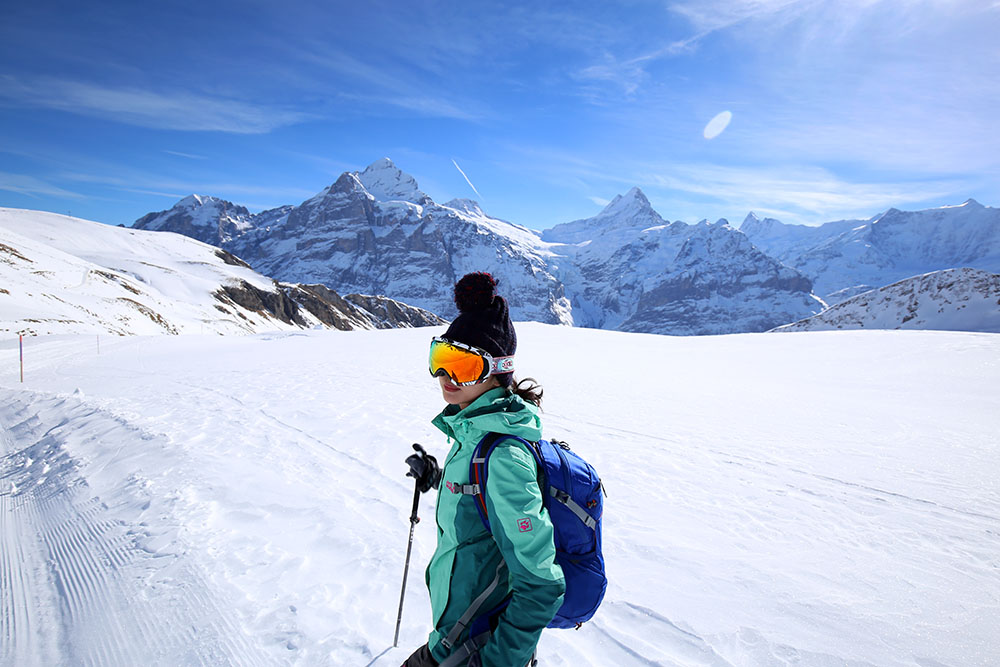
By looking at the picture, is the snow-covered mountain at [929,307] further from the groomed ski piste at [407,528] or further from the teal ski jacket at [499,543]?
the teal ski jacket at [499,543]

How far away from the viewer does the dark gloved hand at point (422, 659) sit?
2105 mm

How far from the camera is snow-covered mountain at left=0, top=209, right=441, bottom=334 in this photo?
3809cm

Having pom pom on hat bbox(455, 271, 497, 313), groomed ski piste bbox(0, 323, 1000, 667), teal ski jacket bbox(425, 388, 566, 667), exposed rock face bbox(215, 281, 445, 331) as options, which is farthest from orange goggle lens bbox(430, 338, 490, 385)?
exposed rock face bbox(215, 281, 445, 331)

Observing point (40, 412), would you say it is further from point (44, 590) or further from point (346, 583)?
point (346, 583)

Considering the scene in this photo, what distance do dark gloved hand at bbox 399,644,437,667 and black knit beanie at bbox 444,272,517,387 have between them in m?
1.28

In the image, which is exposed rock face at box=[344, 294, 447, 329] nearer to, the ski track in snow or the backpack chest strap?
the ski track in snow

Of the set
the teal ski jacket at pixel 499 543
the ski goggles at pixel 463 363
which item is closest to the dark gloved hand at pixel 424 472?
the teal ski jacket at pixel 499 543

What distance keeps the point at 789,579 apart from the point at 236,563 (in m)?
5.33

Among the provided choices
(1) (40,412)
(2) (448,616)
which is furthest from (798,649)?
(1) (40,412)

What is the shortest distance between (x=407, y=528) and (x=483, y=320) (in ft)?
12.2

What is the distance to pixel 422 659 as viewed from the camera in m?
2.13

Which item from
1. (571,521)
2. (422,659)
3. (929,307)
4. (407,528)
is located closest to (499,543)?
(571,521)

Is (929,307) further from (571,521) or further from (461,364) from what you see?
(461,364)

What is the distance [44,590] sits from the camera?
13.2ft
